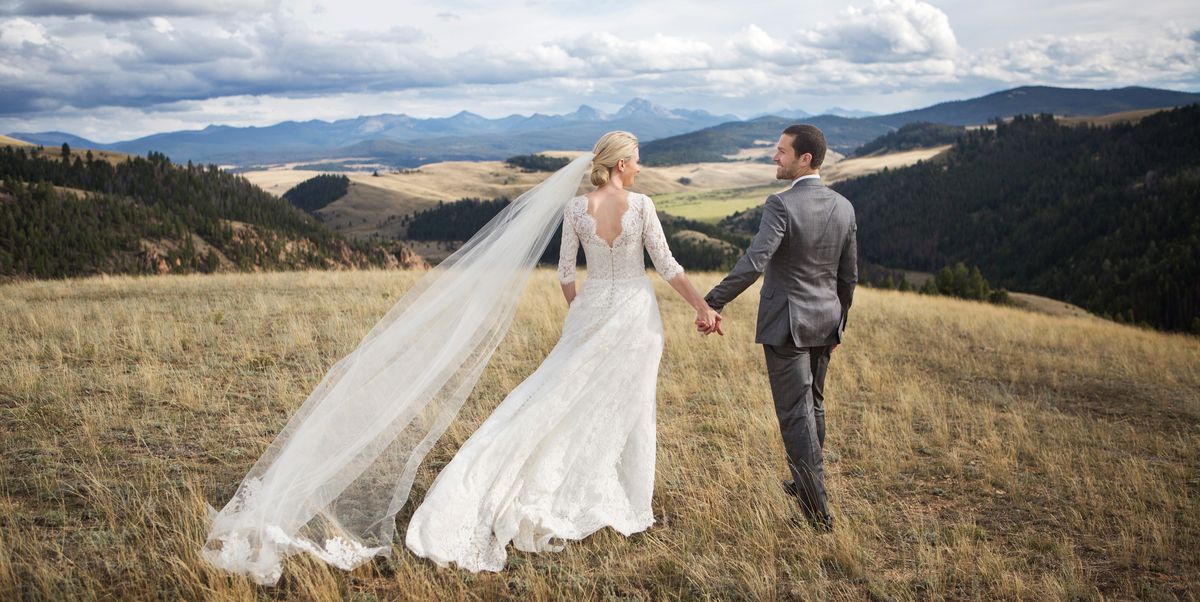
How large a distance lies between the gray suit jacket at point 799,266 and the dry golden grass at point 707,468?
4.65 feet

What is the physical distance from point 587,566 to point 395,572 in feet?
3.99

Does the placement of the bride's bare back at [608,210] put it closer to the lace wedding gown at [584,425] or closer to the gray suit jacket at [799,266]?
the lace wedding gown at [584,425]

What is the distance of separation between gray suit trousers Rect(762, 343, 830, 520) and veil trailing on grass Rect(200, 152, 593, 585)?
217 centimetres

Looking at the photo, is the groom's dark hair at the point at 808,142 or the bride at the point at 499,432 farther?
the groom's dark hair at the point at 808,142

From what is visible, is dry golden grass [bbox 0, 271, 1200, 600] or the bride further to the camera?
the bride

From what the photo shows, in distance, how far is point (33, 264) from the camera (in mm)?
52219

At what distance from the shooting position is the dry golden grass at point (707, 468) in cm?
428

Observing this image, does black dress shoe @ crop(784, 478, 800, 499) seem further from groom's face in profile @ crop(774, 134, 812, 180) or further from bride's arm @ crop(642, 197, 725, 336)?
groom's face in profile @ crop(774, 134, 812, 180)

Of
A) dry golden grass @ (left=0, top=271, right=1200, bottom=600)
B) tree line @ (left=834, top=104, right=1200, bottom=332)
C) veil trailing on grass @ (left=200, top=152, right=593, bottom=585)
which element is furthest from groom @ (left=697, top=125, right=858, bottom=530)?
tree line @ (left=834, top=104, right=1200, bottom=332)

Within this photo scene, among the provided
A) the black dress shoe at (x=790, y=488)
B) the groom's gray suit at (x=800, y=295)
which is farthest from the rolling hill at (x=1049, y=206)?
the groom's gray suit at (x=800, y=295)

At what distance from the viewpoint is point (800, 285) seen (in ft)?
16.0

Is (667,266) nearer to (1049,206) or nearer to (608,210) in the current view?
(608,210)

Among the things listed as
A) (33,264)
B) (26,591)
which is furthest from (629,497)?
(33,264)

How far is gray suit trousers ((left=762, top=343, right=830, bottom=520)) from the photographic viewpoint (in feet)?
16.0
